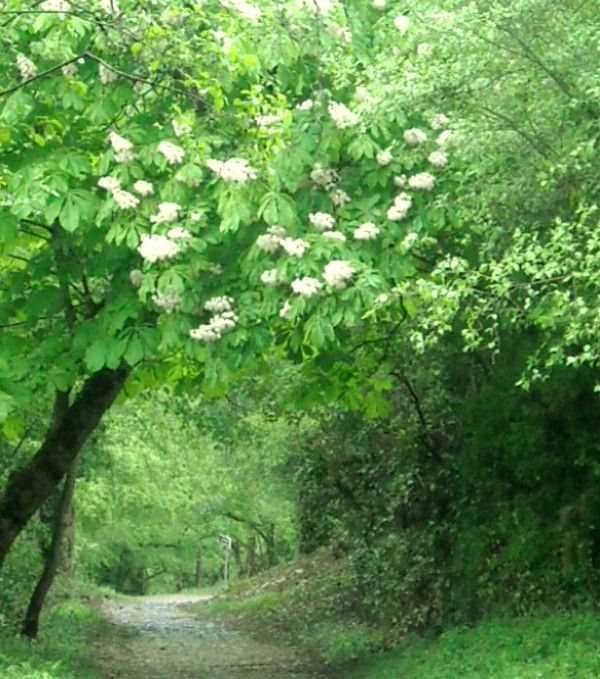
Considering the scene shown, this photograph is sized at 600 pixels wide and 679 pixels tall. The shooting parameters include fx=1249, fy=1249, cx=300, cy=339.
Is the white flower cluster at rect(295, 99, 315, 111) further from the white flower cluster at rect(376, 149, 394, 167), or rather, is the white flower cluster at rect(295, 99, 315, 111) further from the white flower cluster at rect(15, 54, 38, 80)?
the white flower cluster at rect(15, 54, 38, 80)

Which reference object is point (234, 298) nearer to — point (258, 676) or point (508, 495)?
point (508, 495)

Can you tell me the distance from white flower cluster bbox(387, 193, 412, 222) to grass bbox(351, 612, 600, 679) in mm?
4667

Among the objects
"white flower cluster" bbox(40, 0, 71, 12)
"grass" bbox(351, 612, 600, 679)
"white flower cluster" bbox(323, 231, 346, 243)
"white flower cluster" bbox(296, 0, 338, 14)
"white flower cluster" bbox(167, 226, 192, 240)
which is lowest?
"grass" bbox(351, 612, 600, 679)

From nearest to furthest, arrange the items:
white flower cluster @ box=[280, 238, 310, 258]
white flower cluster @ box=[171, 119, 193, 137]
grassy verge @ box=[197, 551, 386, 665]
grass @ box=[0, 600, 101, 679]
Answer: white flower cluster @ box=[280, 238, 310, 258] < white flower cluster @ box=[171, 119, 193, 137] < grass @ box=[0, 600, 101, 679] < grassy verge @ box=[197, 551, 386, 665]

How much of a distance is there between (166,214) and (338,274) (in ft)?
4.71

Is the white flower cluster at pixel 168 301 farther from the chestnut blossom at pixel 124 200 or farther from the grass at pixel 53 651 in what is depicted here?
the grass at pixel 53 651

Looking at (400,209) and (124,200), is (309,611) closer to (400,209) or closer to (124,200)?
(400,209)

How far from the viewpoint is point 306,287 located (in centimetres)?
945

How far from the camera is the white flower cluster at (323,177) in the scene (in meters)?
10.7

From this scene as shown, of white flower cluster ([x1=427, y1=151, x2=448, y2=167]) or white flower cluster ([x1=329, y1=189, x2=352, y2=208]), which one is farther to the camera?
white flower cluster ([x1=329, y1=189, x2=352, y2=208])

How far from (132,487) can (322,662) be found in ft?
51.8

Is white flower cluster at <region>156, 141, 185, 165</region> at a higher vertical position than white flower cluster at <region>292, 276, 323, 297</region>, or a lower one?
higher

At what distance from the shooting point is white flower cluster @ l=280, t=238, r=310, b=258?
9695 millimetres

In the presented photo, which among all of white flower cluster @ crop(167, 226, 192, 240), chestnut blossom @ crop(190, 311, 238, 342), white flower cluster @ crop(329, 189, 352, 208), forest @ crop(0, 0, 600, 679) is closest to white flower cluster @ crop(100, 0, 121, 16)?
forest @ crop(0, 0, 600, 679)
